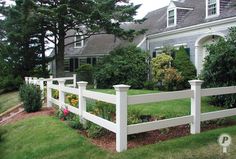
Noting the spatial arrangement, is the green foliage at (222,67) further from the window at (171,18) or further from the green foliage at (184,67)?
the window at (171,18)

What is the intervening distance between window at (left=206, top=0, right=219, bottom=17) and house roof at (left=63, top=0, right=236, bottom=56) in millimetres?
294

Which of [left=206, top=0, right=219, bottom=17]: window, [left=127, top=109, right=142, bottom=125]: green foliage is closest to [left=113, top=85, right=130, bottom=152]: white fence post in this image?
[left=127, top=109, right=142, bottom=125]: green foliage

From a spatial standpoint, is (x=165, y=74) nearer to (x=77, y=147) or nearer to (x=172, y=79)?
(x=172, y=79)

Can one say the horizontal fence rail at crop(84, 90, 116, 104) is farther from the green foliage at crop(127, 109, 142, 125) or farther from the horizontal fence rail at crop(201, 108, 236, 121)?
the horizontal fence rail at crop(201, 108, 236, 121)

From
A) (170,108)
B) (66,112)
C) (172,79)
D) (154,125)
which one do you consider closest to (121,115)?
(154,125)

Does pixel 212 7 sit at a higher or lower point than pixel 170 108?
higher

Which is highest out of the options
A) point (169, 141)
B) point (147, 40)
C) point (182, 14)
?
point (182, 14)

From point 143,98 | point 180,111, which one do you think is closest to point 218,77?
point 180,111

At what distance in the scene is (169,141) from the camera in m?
6.50

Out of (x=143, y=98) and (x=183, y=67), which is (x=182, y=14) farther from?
(x=143, y=98)

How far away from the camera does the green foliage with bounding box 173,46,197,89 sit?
19062 mm

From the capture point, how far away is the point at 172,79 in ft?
61.6

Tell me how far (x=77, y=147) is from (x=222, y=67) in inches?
248

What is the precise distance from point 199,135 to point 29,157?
3714mm
